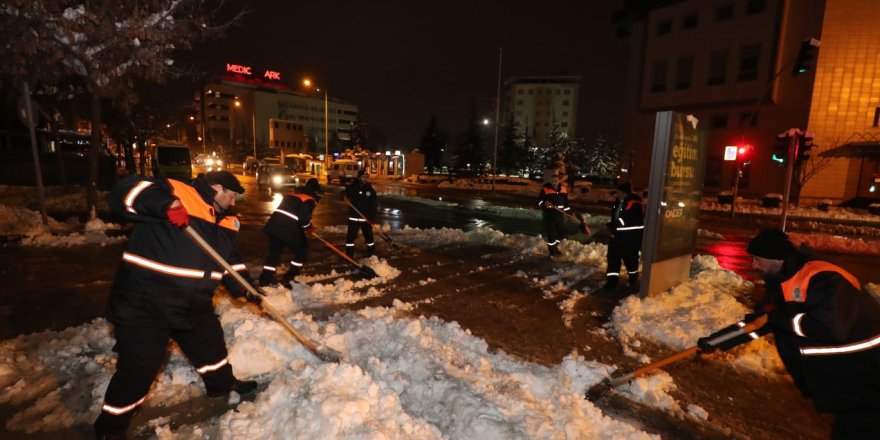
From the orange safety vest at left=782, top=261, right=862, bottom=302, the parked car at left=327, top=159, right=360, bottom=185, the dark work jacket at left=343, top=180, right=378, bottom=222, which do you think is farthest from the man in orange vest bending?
the parked car at left=327, top=159, right=360, bottom=185

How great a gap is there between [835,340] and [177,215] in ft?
12.6

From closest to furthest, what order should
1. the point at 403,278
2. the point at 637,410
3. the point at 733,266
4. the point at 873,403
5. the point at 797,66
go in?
the point at 873,403
the point at 637,410
the point at 403,278
the point at 733,266
the point at 797,66

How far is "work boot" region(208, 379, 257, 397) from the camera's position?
11.3 ft

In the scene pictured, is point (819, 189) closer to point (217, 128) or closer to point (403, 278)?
point (403, 278)

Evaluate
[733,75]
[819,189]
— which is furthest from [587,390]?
[733,75]

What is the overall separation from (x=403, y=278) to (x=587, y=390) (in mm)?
3850

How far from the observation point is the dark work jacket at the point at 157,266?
2.67m

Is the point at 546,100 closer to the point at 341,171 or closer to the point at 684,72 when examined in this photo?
the point at 684,72

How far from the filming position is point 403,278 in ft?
23.4

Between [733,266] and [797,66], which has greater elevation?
[797,66]

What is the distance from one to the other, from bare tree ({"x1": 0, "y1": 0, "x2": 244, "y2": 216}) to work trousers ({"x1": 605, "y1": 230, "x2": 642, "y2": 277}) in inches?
349

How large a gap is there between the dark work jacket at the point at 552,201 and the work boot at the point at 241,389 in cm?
623

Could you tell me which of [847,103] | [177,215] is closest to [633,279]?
[177,215]

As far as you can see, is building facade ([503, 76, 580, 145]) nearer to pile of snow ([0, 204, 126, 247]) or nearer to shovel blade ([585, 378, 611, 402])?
pile of snow ([0, 204, 126, 247])
